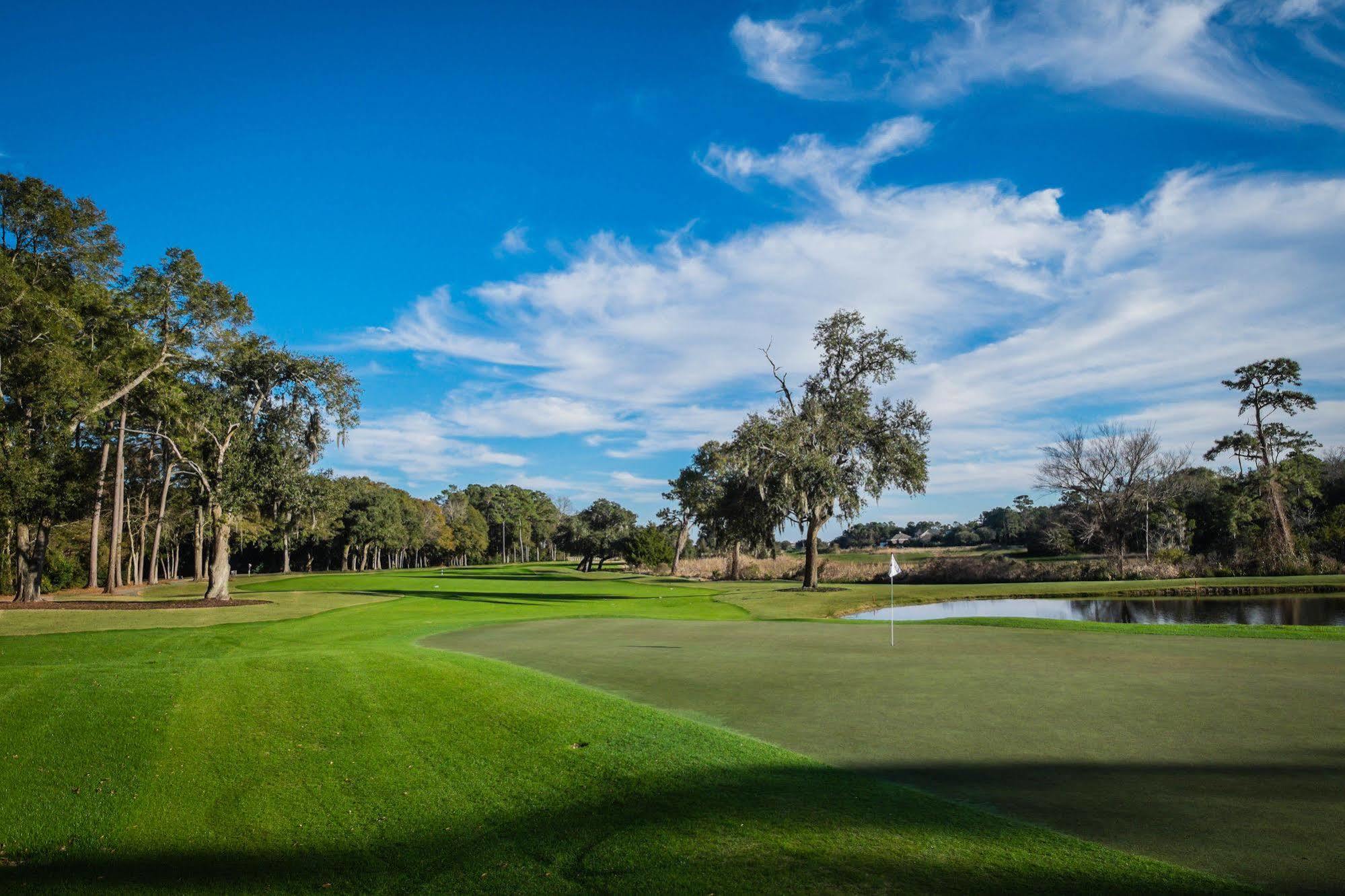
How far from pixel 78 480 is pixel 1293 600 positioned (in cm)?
5379

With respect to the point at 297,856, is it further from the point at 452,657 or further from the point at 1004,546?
the point at 1004,546

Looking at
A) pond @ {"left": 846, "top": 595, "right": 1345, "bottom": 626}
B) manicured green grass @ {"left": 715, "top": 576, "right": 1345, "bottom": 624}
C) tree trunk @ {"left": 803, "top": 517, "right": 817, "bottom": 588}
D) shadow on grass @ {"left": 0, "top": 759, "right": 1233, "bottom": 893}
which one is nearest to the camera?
shadow on grass @ {"left": 0, "top": 759, "right": 1233, "bottom": 893}

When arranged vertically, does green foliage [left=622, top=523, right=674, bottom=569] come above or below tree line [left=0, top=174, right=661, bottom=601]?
below

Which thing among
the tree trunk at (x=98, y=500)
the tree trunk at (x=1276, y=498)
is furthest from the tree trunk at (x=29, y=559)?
the tree trunk at (x=1276, y=498)

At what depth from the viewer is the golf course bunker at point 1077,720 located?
526cm

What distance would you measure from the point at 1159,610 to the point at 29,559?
1863 inches

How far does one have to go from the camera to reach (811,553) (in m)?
40.2

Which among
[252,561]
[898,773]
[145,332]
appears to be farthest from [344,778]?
[252,561]

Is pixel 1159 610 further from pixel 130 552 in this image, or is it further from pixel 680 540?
pixel 130 552

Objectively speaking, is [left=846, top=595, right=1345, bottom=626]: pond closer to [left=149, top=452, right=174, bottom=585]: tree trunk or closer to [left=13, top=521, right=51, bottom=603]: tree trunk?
[left=13, top=521, right=51, bottom=603]: tree trunk

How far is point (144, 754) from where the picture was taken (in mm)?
7148

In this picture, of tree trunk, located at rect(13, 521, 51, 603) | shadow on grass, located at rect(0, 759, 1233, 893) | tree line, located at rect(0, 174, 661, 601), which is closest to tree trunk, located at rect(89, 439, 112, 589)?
tree line, located at rect(0, 174, 661, 601)

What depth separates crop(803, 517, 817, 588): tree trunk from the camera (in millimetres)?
37562

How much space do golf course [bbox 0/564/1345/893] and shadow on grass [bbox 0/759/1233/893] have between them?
24 mm
